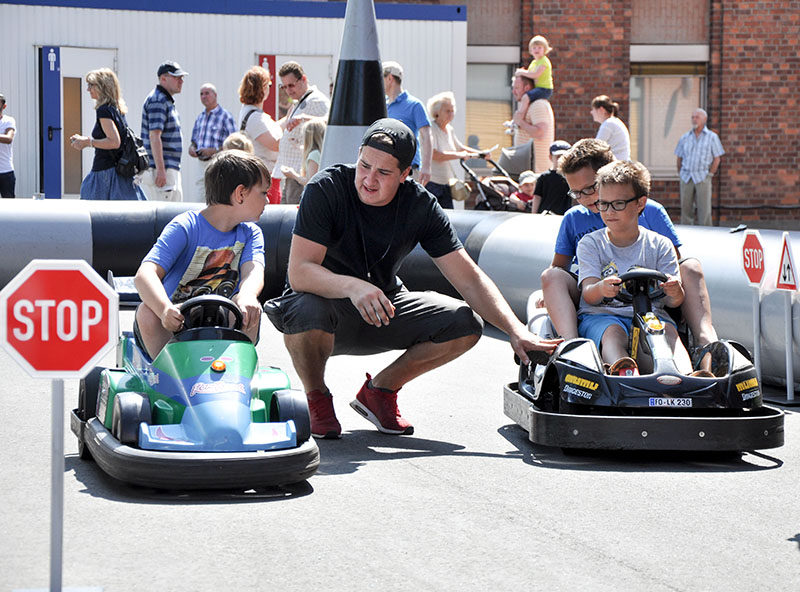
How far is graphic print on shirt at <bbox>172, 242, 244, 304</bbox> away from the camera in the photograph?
553 cm

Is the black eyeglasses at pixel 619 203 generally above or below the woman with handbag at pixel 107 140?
below

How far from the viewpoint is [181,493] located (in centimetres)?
482

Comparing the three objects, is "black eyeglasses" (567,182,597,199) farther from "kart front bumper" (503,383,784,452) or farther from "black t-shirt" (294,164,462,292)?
"kart front bumper" (503,383,784,452)

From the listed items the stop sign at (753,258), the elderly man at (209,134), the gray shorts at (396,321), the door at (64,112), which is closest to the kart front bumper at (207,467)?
the gray shorts at (396,321)

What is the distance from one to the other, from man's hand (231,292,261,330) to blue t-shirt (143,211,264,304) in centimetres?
23

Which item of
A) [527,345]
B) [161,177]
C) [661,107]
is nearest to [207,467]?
[527,345]

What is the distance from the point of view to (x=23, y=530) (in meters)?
4.26

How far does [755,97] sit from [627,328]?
17.8 m

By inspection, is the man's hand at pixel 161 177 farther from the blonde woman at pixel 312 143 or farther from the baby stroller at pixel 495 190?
the baby stroller at pixel 495 190

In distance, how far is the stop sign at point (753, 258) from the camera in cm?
754

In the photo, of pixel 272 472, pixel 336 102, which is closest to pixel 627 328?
pixel 272 472

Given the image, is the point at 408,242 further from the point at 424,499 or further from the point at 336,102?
the point at 336,102

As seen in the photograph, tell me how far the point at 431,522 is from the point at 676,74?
19.6 metres

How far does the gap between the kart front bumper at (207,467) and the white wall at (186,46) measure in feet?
48.2
